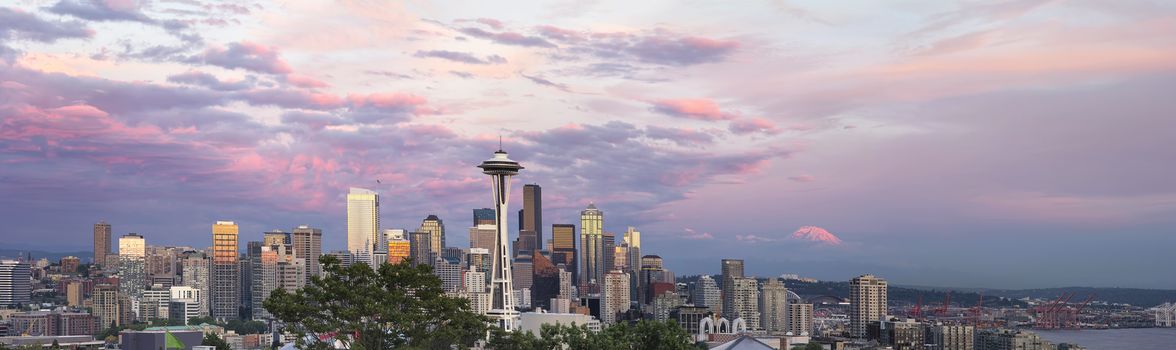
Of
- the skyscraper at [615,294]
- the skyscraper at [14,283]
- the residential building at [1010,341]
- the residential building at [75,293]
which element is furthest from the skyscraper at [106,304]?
the residential building at [1010,341]

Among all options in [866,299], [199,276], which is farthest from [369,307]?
[199,276]

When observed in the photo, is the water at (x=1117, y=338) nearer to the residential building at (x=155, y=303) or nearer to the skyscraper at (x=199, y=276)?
the residential building at (x=155, y=303)

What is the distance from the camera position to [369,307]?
26.5 metres

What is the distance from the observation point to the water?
142 m

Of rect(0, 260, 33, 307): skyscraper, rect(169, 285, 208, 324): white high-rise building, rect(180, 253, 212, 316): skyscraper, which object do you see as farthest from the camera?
rect(0, 260, 33, 307): skyscraper

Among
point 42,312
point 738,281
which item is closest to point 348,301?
point 42,312

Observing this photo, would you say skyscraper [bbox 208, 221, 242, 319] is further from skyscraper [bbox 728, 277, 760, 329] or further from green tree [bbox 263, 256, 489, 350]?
green tree [bbox 263, 256, 489, 350]

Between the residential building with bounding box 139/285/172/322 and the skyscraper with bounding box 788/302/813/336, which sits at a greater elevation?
the residential building with bounding box 139/285/172/322

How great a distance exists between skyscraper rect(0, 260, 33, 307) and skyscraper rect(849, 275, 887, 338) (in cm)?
10657

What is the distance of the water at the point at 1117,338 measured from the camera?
142m

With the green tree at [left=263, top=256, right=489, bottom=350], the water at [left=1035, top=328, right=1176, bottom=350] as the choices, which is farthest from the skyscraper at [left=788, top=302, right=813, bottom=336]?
the green tree at [left=263, top=256, right=489, bottom=350]

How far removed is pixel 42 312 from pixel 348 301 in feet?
Answer: 417

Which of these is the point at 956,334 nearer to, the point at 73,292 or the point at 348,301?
the point at 348,301

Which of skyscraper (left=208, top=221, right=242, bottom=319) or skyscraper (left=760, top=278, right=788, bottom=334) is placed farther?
skyscraper (left=208, top=221, right=242, bottom=319)
